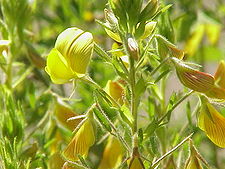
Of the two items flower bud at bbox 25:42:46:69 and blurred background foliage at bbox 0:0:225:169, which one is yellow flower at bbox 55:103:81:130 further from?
flower bud at bbox 25:42:46:69

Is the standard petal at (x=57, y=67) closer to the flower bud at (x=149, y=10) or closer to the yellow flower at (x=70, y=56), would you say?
the yellow flower at (x=70, y=56)

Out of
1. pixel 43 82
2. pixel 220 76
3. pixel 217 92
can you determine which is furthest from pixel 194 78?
pixel 43 82

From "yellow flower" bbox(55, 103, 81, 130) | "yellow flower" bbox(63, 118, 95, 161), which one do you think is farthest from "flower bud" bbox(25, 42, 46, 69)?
"yellow flower" bbox(63, 118, 95, 161)

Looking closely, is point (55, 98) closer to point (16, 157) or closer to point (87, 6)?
point (16, 157)

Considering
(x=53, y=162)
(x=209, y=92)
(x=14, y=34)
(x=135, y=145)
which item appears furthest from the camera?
(x=14, y=34)

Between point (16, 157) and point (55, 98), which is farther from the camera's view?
point (55, 98)

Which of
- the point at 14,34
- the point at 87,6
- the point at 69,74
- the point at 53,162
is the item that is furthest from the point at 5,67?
the point at 87,6

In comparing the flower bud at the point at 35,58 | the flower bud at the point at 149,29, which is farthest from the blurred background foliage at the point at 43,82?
the flower bud at the point at 149,29
